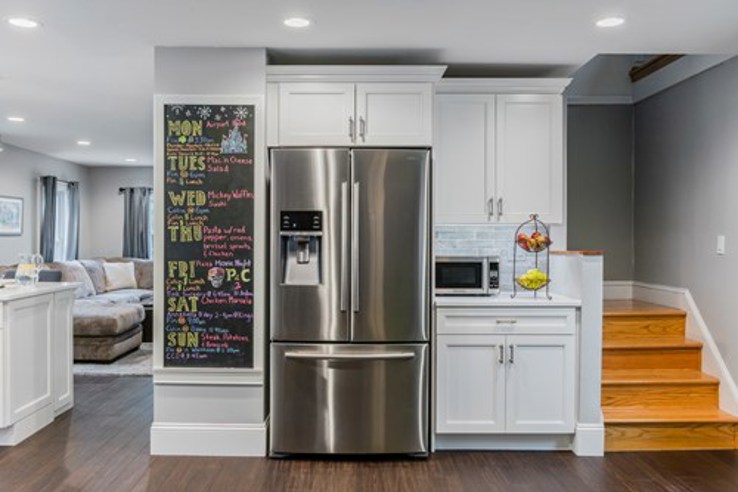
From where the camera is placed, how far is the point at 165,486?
117 inches

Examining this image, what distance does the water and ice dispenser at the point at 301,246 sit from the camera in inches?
130

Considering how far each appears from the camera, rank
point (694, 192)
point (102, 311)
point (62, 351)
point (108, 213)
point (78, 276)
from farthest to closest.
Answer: point (108, 213) → point (78, 276) → point (102, 311) → point (62, 351) → point (694, 192)

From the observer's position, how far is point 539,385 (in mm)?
3449

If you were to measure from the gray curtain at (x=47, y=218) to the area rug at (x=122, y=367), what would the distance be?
2.91 metres

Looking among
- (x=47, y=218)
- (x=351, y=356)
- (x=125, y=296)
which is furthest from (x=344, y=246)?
(x=47, y=218)

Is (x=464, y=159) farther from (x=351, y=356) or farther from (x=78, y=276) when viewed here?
(x=78, y=276)

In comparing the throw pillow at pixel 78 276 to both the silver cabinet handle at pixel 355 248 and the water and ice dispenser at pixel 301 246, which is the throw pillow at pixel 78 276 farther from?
the silver cabinet handle at pixel 355 248

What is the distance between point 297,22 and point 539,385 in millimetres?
2543

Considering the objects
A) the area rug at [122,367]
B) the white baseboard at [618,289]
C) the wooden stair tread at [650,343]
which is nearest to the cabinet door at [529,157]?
the wooden stair tread at [650,343]

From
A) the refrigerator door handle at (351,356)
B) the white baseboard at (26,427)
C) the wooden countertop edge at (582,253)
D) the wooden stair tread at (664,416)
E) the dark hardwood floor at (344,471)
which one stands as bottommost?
the dark hardwood floor at (344,471)

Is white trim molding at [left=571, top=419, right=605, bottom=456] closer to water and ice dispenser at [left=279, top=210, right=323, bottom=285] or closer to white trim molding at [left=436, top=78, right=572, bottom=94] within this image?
water and ice dispenser at [left=279, top=210, right=323, bottom=285]

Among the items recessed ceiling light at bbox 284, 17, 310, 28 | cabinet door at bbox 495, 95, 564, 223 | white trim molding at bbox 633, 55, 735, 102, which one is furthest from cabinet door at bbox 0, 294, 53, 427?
white trim molding at bbox 633, 55, 735, 102

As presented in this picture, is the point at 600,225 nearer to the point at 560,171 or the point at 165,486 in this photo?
the point at 560,171

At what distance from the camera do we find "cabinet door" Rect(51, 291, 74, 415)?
4.09 m
